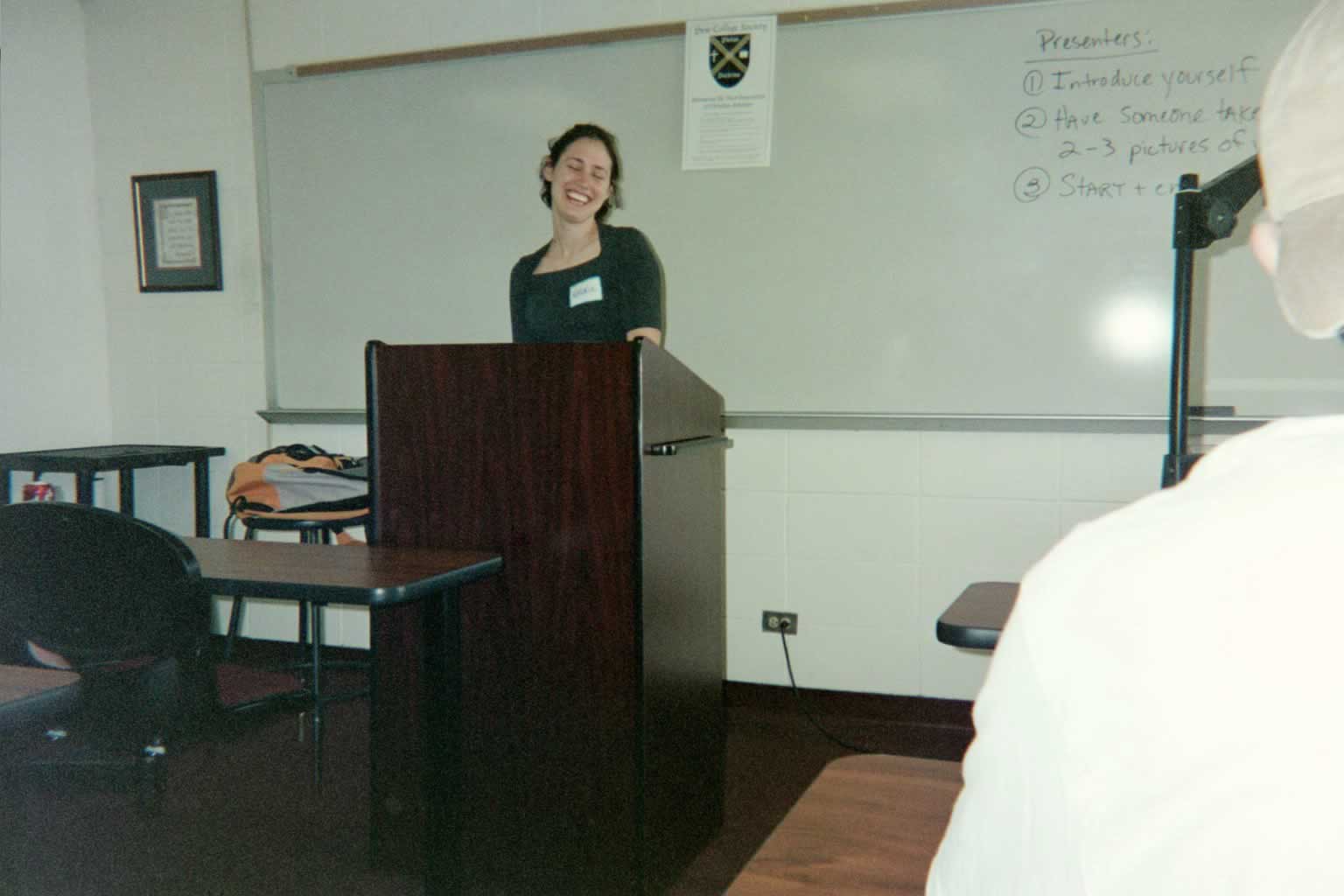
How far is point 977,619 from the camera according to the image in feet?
3.64

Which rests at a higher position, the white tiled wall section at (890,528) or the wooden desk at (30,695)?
the wooden desk at (30,695)

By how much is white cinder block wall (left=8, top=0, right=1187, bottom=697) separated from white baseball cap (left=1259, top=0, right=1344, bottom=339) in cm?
253

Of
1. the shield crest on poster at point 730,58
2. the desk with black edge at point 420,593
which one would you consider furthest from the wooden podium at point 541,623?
the shield crest on poster at point 730,58

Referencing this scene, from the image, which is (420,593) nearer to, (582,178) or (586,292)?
(586,292)

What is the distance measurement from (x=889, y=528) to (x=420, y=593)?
177 cm

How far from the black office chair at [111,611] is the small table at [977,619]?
3.76 feet

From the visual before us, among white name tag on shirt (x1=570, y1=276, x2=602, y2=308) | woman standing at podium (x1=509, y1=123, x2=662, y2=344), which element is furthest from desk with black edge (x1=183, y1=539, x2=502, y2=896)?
white name tag on shirt (x1=570, y1=276, x2=602, y2=308)

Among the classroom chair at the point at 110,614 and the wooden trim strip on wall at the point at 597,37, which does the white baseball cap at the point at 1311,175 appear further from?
the wooden trim strip on wall at the point at 597,37

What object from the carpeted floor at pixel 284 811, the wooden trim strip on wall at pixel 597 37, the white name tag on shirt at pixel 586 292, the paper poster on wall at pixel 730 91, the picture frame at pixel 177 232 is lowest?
the carpeted floor at pixel 284 811

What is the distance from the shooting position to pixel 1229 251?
260cm

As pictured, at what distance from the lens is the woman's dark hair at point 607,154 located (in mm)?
3027

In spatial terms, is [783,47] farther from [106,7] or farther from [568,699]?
[106,7]

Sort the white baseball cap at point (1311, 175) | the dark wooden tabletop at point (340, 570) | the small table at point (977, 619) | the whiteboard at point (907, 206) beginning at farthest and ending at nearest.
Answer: the whiteboard at point (907, 206)
the dark wooden tabletop at point (340, 570)
the small table at point (977, 619)
the white baseball cap at point (1311, 175)

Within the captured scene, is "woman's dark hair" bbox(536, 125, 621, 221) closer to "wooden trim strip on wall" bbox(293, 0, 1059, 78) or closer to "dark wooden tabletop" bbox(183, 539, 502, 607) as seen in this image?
"wooden trim strip on wall" bbox(293, 0, 1059, 78)
